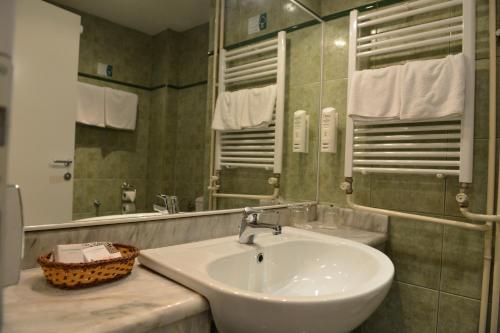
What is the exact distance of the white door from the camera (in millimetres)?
798

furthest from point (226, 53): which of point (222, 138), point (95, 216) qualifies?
point (95, 216)

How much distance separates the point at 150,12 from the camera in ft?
3.51

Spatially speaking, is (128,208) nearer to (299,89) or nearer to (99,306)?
(99,306)

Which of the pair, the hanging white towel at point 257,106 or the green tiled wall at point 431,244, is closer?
the green tiled wall at point 431,244

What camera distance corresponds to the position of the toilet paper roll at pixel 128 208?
3.33ft

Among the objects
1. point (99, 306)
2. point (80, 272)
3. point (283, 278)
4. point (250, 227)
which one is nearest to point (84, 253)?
point (80, 272)

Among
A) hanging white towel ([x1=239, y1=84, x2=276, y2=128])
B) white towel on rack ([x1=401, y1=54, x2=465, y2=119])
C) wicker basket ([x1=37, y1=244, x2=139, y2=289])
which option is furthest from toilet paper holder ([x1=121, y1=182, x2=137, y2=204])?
white towel on rack ([x1=401, y1=54, x2=465, y2=119])

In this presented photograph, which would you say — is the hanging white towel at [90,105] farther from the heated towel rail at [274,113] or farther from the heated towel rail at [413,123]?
the heated towel rail at [413,123]

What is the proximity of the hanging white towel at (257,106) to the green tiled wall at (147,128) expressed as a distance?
0.30 m

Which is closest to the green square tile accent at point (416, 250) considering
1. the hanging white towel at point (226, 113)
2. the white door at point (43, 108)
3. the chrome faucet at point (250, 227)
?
the chrome faucet at point (250, 227)

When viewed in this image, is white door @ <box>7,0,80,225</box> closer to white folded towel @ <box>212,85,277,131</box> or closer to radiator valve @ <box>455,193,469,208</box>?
white folded towel @ <box>212,85,277,131</box>

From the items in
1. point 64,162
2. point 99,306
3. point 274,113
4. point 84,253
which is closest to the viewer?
point 99,306

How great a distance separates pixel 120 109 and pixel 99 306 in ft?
1.95

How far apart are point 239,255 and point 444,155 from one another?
942 millimetres
